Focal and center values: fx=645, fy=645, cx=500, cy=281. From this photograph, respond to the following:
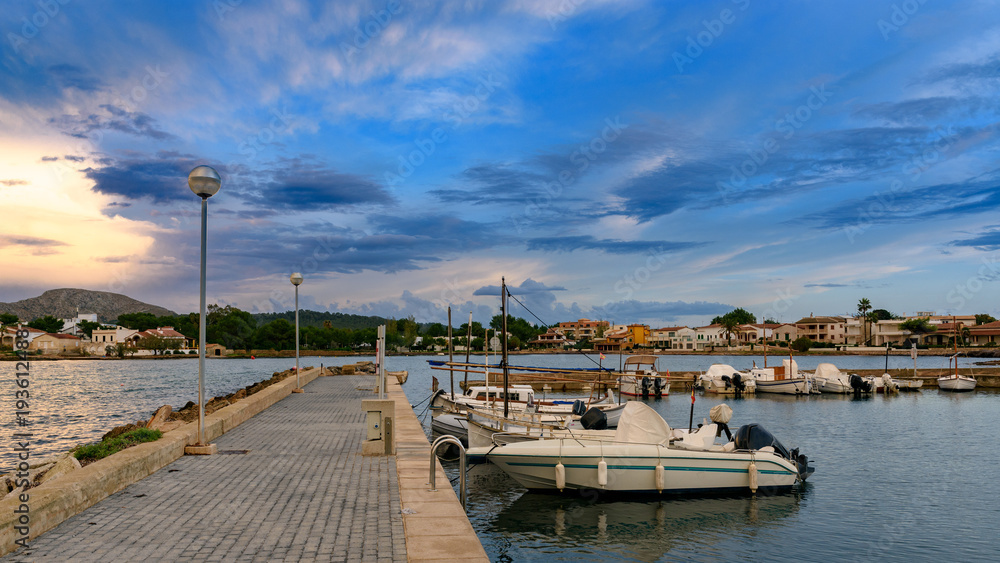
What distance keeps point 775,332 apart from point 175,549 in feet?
634

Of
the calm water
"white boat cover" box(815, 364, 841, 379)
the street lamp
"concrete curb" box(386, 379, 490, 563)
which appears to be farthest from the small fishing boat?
the street lamp

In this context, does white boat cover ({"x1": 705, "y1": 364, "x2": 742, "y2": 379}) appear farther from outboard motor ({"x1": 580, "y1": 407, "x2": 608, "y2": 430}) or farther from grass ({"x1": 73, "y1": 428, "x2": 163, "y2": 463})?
grass ({"x1": 73, "y1": 428, "x2": 163, "y2": 463})

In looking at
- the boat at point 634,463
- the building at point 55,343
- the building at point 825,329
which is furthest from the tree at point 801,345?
the building at point 55,343

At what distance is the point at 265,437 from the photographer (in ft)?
55.3

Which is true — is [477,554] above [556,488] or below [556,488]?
above

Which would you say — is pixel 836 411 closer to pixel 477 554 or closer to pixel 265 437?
pixel 265 437

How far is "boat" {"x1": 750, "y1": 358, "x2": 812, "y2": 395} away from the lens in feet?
191

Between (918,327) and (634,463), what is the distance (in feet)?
593

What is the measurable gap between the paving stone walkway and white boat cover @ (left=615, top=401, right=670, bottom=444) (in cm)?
749

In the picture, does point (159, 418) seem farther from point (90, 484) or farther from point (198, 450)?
point (90, 484)

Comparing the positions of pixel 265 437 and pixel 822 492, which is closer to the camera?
pixel 265 437

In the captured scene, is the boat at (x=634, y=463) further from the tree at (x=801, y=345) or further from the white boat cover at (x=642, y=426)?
the tree at (x=801, y=345)

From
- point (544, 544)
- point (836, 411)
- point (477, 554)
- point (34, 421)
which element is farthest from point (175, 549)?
point (836, 411)

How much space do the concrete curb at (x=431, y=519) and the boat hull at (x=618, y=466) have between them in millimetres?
4574
